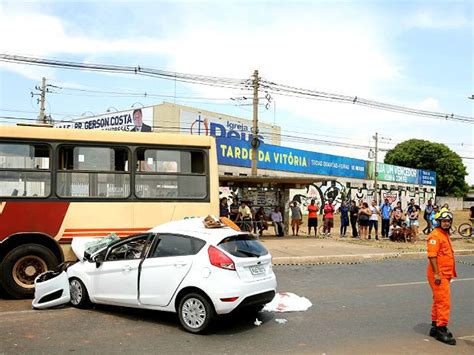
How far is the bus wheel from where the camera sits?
27.7 ft

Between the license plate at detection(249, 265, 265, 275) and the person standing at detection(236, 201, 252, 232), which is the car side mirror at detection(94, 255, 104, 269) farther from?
the person standing at detection(236, 201, 252, 232)

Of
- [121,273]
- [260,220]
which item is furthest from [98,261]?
[260,220]

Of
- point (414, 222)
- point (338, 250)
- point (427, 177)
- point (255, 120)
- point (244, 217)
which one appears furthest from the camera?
point (427, 177)

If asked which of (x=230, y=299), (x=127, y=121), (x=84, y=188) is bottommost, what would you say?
(x=230, y=299)

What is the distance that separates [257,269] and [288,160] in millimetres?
34556

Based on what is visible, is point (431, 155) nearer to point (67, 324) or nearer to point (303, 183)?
point (303, 183)

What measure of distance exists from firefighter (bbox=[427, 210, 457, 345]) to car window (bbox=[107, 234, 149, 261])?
403 cm

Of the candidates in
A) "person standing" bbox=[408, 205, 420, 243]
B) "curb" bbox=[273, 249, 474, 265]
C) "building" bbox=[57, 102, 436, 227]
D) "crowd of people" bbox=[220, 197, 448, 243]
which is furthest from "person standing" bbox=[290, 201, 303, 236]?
"curb" bbox=[273, 249, 474, 265]

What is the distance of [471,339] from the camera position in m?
6.34

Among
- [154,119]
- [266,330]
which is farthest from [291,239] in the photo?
[154,119]

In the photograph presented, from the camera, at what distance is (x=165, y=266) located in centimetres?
668

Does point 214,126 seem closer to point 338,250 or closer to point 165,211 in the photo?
point 338,250

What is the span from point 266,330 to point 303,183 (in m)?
15.1

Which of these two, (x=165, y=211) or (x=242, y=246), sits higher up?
(x=165, y=211)
